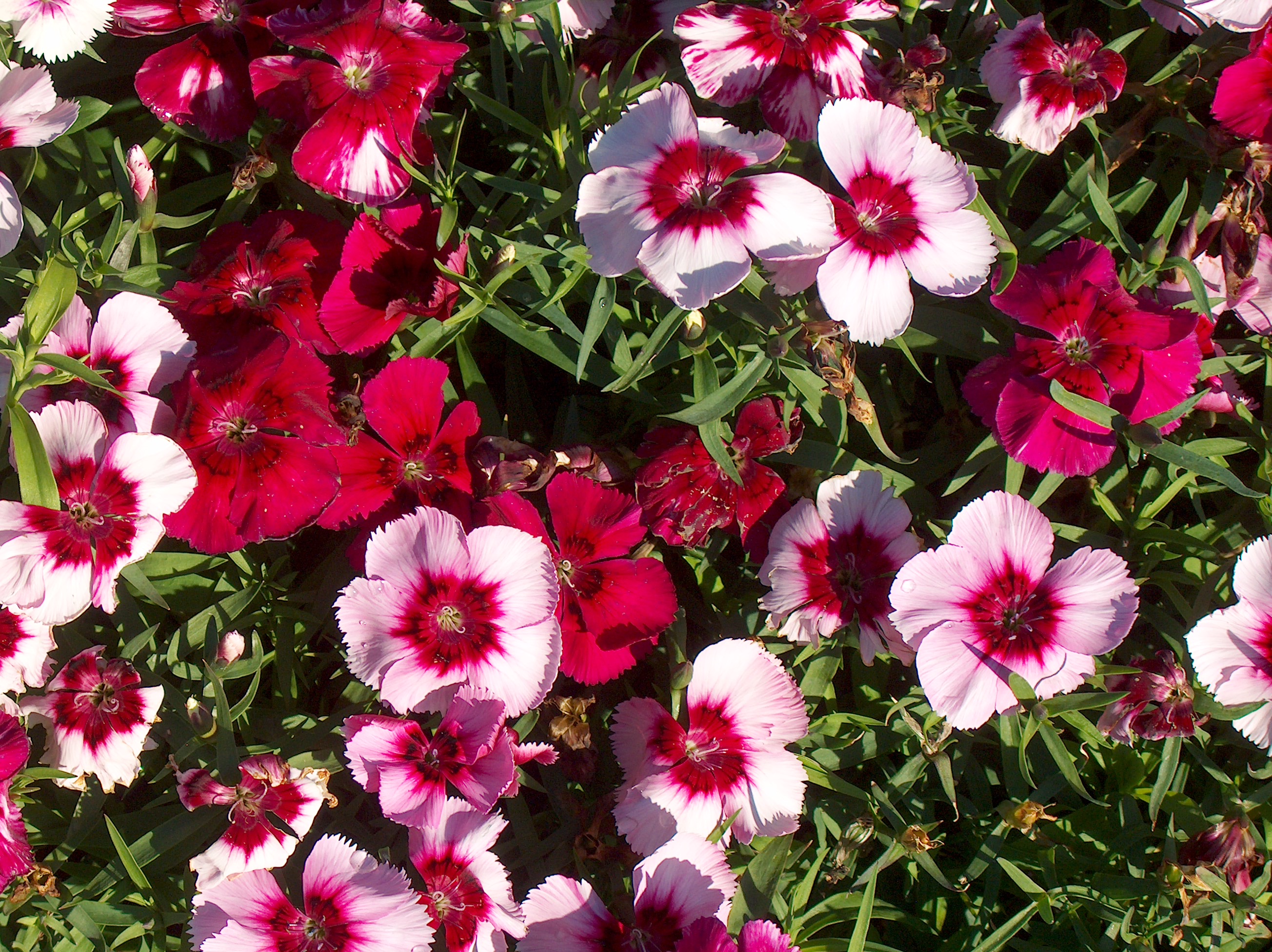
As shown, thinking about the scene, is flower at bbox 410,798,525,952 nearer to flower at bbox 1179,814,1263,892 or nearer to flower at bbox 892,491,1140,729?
flower at bbox 892,491,1140,729

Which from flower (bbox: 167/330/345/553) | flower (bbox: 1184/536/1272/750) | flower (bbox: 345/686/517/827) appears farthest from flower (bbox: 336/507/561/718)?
flower (bbox: 1184/536/1272/750)

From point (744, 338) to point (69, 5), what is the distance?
1.68 meters

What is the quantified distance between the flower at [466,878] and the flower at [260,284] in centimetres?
107

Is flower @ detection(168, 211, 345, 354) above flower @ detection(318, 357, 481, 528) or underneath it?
above

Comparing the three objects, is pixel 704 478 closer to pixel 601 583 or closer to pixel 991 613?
pixel 601 583

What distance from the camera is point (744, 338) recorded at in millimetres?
2332

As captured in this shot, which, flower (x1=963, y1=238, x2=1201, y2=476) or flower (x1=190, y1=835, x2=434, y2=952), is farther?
flower (x1=963, y1=238, x2=1201, y2=476)

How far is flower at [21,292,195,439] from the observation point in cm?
209

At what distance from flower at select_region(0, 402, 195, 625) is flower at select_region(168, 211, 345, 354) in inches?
11.8

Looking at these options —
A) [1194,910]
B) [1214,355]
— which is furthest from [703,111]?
[1194,910]

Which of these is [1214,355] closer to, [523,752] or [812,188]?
[812,188]

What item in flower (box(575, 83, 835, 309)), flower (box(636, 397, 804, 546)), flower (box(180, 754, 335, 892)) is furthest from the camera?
flower (box(636, 397, 804, 546))

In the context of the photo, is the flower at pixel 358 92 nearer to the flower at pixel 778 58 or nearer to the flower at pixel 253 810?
the flower at pixel 778 58

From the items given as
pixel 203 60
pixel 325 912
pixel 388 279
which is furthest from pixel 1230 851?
pixel 203 60
